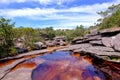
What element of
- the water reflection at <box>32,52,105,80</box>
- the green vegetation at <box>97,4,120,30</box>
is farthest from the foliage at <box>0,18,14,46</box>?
the green vegetation at <box>97,4,120,30</box>

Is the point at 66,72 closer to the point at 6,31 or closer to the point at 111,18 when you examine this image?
the point at 6,31

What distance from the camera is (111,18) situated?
38.9 meters

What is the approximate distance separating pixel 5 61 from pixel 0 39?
8847mm

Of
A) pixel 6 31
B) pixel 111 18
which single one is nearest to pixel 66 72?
pixel 6 31

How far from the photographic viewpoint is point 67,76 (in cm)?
1658

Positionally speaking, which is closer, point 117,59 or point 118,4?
point 117,59

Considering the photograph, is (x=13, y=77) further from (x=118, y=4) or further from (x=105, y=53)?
(x=118, y=4)

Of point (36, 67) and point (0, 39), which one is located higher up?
point (0, 39)

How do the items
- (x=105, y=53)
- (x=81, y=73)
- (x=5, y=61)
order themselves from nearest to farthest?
(x=81, y=73)
(x=105, y=53)
(x=5, y=61)

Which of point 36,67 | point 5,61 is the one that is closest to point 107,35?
point 36,67

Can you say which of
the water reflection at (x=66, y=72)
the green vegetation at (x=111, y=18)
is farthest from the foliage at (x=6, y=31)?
the green vegetation at (x=111, y=18)

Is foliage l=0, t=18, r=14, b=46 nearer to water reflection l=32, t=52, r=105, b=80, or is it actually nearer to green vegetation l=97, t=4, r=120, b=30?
water reflection l=32, t=52, r=105, b=80

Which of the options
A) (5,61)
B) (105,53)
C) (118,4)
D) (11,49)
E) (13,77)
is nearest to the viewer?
(13,77)

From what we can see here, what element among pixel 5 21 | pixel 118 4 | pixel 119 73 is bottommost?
pixel 119 73
